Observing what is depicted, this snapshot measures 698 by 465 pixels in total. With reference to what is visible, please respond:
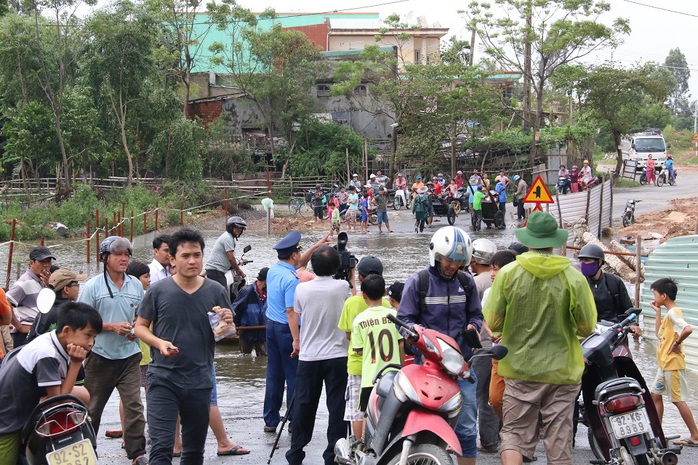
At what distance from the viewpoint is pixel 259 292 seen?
34.4 ft

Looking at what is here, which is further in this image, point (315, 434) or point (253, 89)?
point (253, 89)

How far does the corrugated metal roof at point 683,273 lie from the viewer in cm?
1081

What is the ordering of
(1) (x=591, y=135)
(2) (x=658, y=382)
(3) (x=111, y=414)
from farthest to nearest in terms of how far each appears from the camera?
(1) (x=591, y=135)
(3) (x=111, y=414)
(2) (x=658, y=382)

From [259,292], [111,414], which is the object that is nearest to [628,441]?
[111,414]

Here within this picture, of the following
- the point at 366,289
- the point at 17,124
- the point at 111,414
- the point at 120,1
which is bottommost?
the point at 111,414

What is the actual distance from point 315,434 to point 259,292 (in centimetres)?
313

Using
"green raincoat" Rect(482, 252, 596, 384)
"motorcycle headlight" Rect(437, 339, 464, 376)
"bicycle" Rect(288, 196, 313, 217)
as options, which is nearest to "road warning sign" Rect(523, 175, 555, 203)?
"green raincoat" Rect(482, 252, 596, 384)

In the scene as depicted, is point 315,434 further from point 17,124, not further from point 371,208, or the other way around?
point 17,124

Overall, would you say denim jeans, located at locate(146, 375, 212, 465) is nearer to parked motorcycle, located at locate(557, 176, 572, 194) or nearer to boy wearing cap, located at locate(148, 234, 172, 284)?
boy wearing cap, located at locate(148, 234, 172, 284)

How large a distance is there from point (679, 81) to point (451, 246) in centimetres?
11343

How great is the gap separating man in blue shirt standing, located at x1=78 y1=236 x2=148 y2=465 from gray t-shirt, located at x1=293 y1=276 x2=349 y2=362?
1.29m

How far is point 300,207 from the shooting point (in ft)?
120

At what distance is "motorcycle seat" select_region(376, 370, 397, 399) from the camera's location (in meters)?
5.40

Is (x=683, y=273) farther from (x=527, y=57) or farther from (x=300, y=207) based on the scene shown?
(x=527, y=57)
